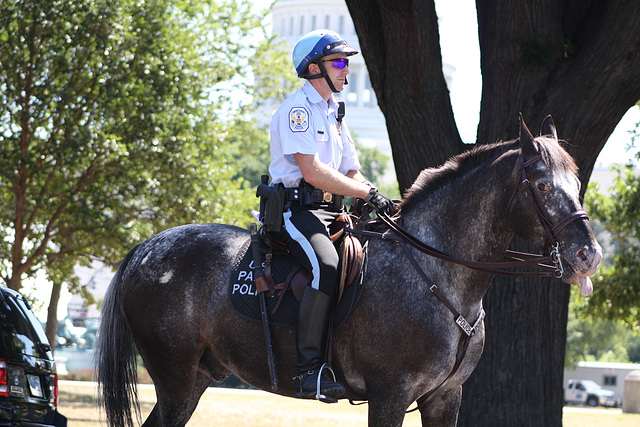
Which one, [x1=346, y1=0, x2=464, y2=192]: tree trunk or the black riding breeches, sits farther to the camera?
[x1=346, y1=0, x2=464, y2=192]: tree trunk

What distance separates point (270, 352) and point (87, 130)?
14014 mm

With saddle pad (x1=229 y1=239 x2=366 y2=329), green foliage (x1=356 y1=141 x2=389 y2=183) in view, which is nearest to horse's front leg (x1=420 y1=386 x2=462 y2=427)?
saddle pad (x1=229 y1=239 x2=366 y2=329)

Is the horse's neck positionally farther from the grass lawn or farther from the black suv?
the grass lawn

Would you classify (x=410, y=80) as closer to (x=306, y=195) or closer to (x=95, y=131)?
(x=306, y=195)

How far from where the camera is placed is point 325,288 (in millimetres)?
5473

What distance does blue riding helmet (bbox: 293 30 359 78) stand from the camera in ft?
19.2

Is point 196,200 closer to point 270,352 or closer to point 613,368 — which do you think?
point 270,352

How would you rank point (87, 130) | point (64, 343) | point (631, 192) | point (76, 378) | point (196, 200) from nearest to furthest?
point (87, 130) < point (196, 200) < point (631, 192) < point (76, 378) < point (64, 343)

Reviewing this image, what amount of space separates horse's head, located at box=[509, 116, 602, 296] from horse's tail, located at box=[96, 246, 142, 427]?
10.5 ft

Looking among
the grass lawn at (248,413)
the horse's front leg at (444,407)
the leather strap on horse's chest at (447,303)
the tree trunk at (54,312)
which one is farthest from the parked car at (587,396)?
the leather strap on horse's chest at (447,303)

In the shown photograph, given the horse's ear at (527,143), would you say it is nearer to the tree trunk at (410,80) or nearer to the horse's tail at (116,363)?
the horse's tail at (116,363)

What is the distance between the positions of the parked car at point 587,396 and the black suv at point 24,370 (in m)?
50.7

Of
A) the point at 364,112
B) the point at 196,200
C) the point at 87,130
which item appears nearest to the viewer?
the point at 87,130

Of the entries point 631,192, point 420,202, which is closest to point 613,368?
point 631,192
